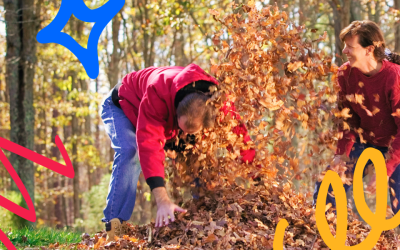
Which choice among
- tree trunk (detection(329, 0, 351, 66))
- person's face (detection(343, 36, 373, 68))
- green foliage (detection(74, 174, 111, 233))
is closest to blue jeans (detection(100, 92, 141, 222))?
person's face (detection(343, 36, 373, 68))

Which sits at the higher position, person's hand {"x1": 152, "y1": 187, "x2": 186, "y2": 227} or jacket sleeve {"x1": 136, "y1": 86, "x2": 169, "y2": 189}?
jacket sleeve {"x1": 136, "y1": 86, "x2": 169, "y2": 189}

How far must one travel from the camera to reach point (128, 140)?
3355mm

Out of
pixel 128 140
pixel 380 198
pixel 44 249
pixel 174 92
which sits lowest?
pixel 44 249

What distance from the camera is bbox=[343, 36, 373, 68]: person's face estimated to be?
11.2 ft

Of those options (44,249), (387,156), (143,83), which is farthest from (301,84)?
(44,249)

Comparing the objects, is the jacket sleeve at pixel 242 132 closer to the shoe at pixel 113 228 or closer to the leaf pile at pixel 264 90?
the leaf pile at pixel 264 90

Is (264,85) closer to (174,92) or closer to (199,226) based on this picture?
(174,92)

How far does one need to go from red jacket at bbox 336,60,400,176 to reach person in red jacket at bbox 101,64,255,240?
91 cm

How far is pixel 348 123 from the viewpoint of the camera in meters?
3.69

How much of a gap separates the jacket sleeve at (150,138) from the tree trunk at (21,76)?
21.2 ft

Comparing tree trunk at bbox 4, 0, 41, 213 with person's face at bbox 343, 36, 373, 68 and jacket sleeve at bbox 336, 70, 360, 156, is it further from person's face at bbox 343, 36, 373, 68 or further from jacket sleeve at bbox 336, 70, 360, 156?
person's face at bbox 343, 36, 373, 68

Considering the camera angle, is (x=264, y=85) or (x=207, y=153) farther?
(x=207, y=153)

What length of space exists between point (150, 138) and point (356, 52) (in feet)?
5.87

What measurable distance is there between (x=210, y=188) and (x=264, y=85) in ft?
3.19
